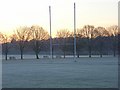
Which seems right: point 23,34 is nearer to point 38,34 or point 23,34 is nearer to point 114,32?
point 38,34

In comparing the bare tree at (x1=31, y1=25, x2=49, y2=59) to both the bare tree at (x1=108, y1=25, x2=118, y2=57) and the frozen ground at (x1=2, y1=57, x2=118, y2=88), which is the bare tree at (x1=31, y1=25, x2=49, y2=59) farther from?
the frozen ground at (x1=2, y1=57, x2=118, y2=88)

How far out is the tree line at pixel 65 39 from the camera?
80.8 m

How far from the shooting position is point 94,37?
296 ft

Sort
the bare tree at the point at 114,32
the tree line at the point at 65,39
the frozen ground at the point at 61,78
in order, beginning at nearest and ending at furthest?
the frozen ground at the point at 61,78 < the tree line at the point at 65,39 < the bare tree at the point at 114,32

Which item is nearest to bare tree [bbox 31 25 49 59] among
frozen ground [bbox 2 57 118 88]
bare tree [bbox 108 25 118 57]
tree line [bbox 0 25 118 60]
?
tree line [bbox 0 25 118 60]

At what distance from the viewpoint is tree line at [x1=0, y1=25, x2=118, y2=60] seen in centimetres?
8075

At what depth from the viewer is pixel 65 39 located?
83750 millimetres

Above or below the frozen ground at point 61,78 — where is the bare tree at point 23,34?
above

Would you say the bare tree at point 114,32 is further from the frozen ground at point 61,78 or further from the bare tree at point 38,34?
the frozen ground at point 61,78

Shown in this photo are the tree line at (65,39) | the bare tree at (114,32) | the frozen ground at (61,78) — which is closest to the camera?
the frozen ground at (61,78)

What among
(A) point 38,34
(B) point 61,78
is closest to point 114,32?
(A) point 38,34

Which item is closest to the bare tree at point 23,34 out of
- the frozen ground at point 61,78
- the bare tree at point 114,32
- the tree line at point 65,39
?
the tree line at point 65,39

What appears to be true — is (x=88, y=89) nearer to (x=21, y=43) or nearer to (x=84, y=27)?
(x=21, y=43)

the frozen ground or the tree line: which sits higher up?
the tree line
